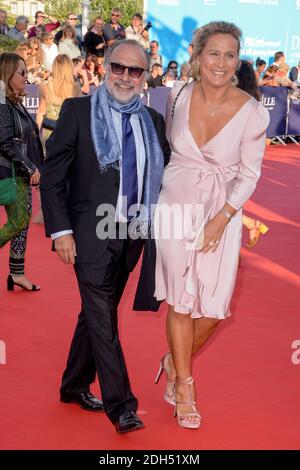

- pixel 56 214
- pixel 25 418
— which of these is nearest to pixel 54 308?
pixel 25 418

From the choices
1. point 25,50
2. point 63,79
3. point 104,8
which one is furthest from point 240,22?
point 63,79

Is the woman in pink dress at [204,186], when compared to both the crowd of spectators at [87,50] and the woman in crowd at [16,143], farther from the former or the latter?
the crowd of spectators at [87,50]

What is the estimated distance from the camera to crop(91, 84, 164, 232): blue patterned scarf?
164 inches

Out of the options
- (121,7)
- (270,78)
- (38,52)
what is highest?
(121,7)

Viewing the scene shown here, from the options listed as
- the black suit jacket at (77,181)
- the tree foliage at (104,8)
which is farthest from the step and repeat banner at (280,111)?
the tree foliage at (104,8)

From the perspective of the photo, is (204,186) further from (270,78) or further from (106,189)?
Result: (270,78)

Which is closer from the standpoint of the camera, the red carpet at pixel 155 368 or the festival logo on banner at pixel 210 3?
the red carpet at pixel 155 368

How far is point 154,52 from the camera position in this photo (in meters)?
19.9

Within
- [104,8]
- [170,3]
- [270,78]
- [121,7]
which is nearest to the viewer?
[270,78]

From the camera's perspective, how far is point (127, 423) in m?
4.32

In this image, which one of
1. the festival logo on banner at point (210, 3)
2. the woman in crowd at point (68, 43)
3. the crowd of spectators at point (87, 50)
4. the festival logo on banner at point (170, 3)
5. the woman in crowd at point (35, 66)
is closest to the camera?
the woman in crowd at point (35, 66)

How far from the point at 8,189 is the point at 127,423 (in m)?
2.71

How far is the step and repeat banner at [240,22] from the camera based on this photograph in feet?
70.1

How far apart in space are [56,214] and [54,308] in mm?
2532
